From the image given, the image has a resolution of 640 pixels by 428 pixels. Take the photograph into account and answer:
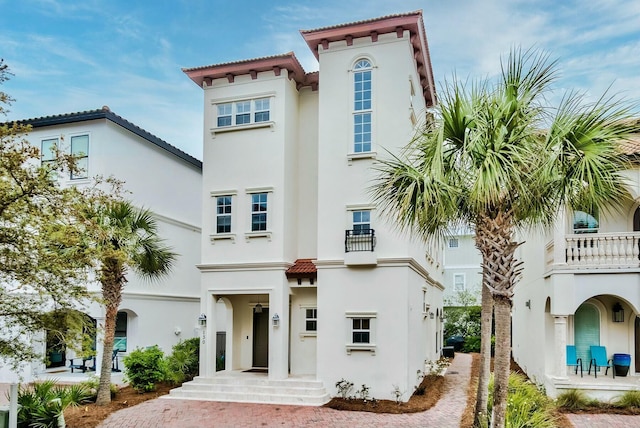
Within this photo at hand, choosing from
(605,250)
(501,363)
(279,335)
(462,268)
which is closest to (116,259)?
(279,335)

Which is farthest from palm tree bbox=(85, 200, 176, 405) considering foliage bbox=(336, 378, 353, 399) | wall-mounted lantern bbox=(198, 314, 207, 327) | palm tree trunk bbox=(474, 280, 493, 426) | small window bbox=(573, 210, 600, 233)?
small window bbox=(573, 210, 600, 233)

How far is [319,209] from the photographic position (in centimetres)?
1759

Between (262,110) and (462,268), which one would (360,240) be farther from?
(462,268)

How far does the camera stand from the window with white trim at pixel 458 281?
139 ft

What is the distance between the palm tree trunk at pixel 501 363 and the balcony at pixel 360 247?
281 inches

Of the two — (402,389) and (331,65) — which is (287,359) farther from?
(331,65)

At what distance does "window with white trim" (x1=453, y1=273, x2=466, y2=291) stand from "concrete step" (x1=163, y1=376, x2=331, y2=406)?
27.6 m

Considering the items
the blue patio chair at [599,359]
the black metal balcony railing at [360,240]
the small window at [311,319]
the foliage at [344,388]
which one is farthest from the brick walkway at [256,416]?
the black metal balcony railing at [360,240]

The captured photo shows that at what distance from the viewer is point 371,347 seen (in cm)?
1631

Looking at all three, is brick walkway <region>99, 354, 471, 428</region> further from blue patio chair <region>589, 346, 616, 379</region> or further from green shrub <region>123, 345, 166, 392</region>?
blue patio chair <region>589, 346, 616, 379</region>

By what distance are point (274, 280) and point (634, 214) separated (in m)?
12.0

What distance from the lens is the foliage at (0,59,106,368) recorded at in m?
9.95

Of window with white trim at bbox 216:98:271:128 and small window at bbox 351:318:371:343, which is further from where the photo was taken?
window with white trim at bbox 216:98:271:128

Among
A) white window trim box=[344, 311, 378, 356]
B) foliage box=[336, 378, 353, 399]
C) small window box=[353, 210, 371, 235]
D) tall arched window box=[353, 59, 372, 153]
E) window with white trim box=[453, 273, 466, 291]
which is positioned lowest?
foliage box=[336, 378, 353, 399]
